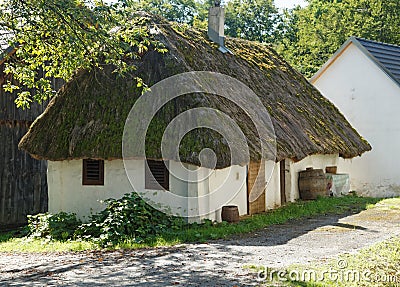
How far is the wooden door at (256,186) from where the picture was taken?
1498 centimetres

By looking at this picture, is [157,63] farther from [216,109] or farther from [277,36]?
[277,36]

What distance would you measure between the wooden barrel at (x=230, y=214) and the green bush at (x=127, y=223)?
4.07ft

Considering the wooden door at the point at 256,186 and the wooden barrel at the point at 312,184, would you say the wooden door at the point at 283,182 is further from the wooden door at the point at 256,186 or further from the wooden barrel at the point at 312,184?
the wooden door at the point at 256,186

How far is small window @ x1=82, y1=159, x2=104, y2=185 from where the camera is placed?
44.4 feet

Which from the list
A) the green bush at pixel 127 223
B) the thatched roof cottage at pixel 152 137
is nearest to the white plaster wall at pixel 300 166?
the thatched roof cottage at pixel 152 137

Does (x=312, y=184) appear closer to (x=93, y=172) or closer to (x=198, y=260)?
(x=93, y=172)

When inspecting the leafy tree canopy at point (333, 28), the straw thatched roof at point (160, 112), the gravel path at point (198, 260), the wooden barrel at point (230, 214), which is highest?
the leafy tree canopy at point (333, 28)

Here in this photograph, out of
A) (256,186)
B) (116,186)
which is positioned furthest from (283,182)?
(116,186)

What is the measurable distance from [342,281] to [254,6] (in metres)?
33.9

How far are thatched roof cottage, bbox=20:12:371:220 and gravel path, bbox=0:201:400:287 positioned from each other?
2066 mm

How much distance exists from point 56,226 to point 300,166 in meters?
7.61

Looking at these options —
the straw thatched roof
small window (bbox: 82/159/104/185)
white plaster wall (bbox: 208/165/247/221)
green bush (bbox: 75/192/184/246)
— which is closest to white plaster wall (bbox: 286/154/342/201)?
the straw thatched roof

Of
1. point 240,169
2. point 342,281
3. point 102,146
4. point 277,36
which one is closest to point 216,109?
point 240,169

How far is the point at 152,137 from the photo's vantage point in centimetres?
1280
